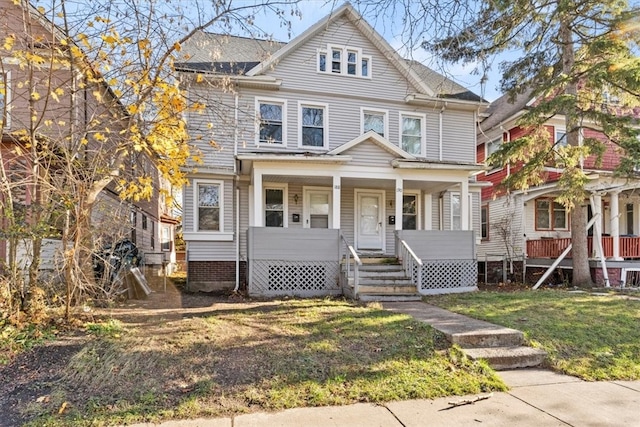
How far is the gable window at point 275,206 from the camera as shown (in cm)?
1183

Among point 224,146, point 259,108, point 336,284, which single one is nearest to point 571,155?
point 336,284

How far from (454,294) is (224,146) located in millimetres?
7395

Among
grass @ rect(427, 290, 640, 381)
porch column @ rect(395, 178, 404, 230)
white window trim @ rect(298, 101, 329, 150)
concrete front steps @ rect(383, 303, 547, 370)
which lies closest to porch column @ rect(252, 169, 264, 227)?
white window trim @ rect(298, 101, 329, 150)

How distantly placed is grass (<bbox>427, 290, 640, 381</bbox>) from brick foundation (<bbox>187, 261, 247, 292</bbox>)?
5679 mm

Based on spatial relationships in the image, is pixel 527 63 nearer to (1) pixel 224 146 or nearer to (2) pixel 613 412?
(1) pixel 224 146

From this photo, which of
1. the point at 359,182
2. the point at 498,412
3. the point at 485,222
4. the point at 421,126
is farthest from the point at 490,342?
the point at 485,222

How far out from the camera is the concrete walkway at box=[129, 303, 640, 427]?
10.7 feet

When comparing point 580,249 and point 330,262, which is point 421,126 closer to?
point 330,262

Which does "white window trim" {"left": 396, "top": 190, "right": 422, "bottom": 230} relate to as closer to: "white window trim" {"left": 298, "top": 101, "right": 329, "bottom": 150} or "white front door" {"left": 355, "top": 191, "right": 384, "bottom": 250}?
"white front door" {"left": 355, "top": 191, "right": 384, "bottom": 250}

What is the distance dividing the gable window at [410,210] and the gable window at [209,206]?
589 centimetres

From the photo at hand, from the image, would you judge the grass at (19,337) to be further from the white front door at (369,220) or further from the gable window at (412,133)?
the gable window at (412,133)

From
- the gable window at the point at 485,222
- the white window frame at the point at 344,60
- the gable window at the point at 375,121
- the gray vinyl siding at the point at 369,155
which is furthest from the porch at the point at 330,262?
the gable window at the point at 485,222

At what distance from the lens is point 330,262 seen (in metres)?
10.0

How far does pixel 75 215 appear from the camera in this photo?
17.8ft
